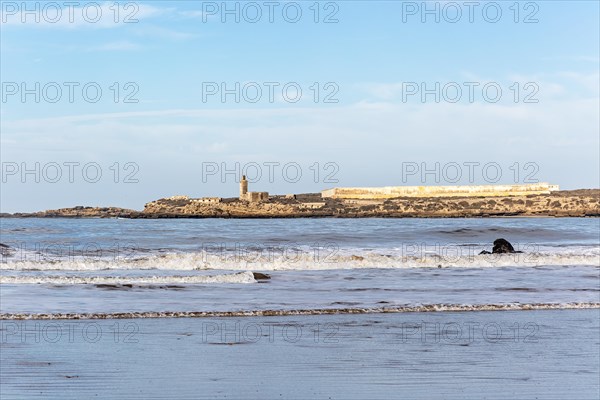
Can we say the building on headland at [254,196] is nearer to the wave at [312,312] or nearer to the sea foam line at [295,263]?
the sea foam line at [295,263]

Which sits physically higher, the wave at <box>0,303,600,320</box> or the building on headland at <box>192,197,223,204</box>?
the building on headland at <box>192,197,223,204</box>

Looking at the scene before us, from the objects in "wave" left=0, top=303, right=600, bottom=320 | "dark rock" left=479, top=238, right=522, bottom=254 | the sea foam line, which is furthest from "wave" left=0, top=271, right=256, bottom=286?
"dark rock" left=479, top=238, right=522, bottom=254

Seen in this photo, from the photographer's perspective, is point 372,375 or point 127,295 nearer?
point 372,375

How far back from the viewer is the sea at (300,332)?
7285 mm

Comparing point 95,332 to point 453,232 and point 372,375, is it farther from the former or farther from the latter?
point 453,232

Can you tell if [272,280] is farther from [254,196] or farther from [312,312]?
[254,196]

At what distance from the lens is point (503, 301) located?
44.6 feet

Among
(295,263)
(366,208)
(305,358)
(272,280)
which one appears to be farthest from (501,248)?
(366,208)

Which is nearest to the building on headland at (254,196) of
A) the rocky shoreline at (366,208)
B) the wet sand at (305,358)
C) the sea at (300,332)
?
the rocky shoreline at (366,208)

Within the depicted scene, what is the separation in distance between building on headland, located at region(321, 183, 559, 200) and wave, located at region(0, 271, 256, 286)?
61.7m

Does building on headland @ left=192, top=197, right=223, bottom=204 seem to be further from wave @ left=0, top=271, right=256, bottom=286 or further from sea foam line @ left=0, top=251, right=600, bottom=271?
wave @ left=0, top=271, right=256, bottom=286

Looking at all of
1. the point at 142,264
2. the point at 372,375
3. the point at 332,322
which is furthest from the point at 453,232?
the point at 372,375

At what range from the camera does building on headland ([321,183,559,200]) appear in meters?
81.4

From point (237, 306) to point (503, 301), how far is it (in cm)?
446
